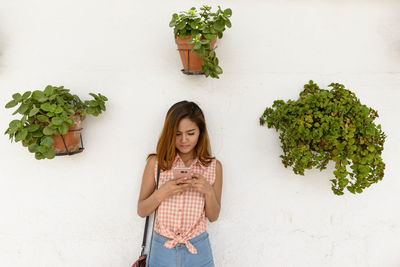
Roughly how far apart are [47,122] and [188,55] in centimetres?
97

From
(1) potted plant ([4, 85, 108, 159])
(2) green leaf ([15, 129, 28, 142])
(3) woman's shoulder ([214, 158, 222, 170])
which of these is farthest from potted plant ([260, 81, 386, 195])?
(2) green leaf ([15, 129, 28, 142])

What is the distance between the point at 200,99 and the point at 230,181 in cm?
64

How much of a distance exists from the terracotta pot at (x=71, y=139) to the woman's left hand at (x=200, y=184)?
810 millimetres

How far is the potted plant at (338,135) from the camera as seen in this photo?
5.64 ft

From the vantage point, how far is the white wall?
2025 mm

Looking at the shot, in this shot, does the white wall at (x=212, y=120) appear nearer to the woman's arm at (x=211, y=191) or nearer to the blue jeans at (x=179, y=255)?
the woman's arm at (x=211, y=191)

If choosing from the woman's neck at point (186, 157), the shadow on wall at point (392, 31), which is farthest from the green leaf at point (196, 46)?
the shadow on wall at point (392, 31)

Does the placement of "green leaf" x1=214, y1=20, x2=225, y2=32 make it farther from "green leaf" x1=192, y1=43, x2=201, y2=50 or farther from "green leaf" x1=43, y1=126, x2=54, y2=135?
"green leaf" x1=43, y1=126, x2=54, y2=135

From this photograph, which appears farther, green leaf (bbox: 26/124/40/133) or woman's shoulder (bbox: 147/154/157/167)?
woman's shoulder (bbox: 147/154/157/167)

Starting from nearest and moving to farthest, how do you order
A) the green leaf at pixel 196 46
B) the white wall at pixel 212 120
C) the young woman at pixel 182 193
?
the green leaf at pixel 196 46 → the young woman at pixel 182 193 → the white wall at pixel 212 120

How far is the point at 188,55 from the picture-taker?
5.87 feet

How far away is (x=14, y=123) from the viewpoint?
1.73m

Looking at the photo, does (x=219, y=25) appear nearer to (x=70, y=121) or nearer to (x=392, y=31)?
(x=70, y=121)

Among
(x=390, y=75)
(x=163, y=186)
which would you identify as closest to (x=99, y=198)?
(x=163, y=186)
